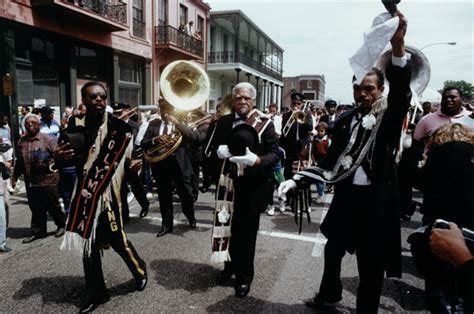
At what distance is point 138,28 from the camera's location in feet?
52.3

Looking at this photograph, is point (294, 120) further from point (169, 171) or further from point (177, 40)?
point (177, 40)

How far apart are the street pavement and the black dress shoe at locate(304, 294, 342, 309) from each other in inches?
2.2

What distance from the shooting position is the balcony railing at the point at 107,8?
1191 cm

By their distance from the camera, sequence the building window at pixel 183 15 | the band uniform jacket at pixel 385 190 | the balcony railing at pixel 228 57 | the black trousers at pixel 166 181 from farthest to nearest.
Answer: the balcony railing at pixel 228 57, the building window at pixel 183 15, the black trousers at pixel 166 181, the band uniform jacket at pixel 385 190

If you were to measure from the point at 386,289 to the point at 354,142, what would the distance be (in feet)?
5.87

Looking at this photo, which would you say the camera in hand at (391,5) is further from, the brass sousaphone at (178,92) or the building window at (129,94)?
the building window at (129,94)

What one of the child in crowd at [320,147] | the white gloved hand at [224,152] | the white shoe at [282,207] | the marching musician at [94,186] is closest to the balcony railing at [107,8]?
the child in crowd at [320,147]

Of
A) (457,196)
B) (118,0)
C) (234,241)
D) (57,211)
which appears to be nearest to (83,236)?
(234,241)

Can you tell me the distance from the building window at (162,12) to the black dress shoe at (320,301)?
1700 cm

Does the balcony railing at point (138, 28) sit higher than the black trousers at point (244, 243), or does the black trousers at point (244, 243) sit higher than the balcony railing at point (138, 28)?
the balcony railing at point (138, 28)

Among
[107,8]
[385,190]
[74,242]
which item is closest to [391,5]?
[385,190]

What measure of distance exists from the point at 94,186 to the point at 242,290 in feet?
5.46

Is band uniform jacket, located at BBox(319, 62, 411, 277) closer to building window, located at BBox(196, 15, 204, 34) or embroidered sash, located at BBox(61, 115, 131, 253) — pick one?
embroidered sash, located at BBox(61, 115, 131, 253)

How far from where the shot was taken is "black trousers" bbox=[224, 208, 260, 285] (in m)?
3.42
